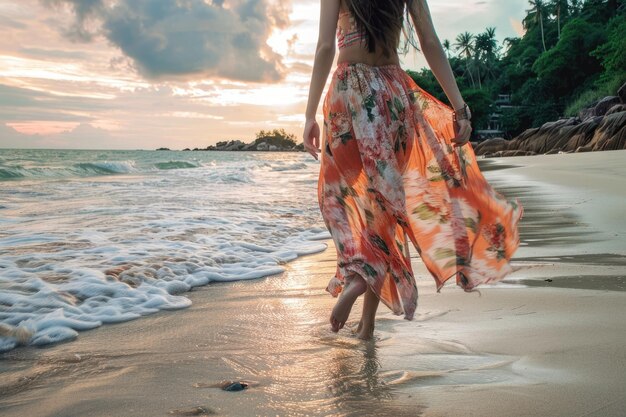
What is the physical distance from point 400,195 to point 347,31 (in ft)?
2.53

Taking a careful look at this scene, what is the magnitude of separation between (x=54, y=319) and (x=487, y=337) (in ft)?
6.75

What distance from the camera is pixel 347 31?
8.73 feet

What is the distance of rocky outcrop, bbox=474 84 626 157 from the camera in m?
22.6

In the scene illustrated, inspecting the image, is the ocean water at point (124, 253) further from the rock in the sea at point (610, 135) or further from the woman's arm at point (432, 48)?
the rock in the sea at point (610, 135)

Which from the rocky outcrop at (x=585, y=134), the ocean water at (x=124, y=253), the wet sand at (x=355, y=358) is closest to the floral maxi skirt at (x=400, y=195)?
the wet sand at (x=355, y=358)

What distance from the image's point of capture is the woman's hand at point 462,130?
2754mm

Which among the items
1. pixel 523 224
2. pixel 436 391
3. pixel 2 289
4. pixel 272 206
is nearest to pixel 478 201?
pixel 436 391

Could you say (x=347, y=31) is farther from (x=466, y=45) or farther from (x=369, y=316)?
(x=466, y=45)

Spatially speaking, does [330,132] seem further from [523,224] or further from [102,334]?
[523,224]

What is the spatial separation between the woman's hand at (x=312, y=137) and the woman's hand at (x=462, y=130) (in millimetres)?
652

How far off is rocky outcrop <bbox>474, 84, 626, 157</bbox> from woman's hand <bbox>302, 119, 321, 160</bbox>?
21608 millimetres

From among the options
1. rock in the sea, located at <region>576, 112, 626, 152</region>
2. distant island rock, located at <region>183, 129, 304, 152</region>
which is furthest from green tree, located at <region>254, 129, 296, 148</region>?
rock in the sea, located at <region>576, 112, 626, 152</region>

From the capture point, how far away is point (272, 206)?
8766 mm

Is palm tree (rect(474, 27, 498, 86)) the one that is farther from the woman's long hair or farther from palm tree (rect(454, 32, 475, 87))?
the woman's long hair
